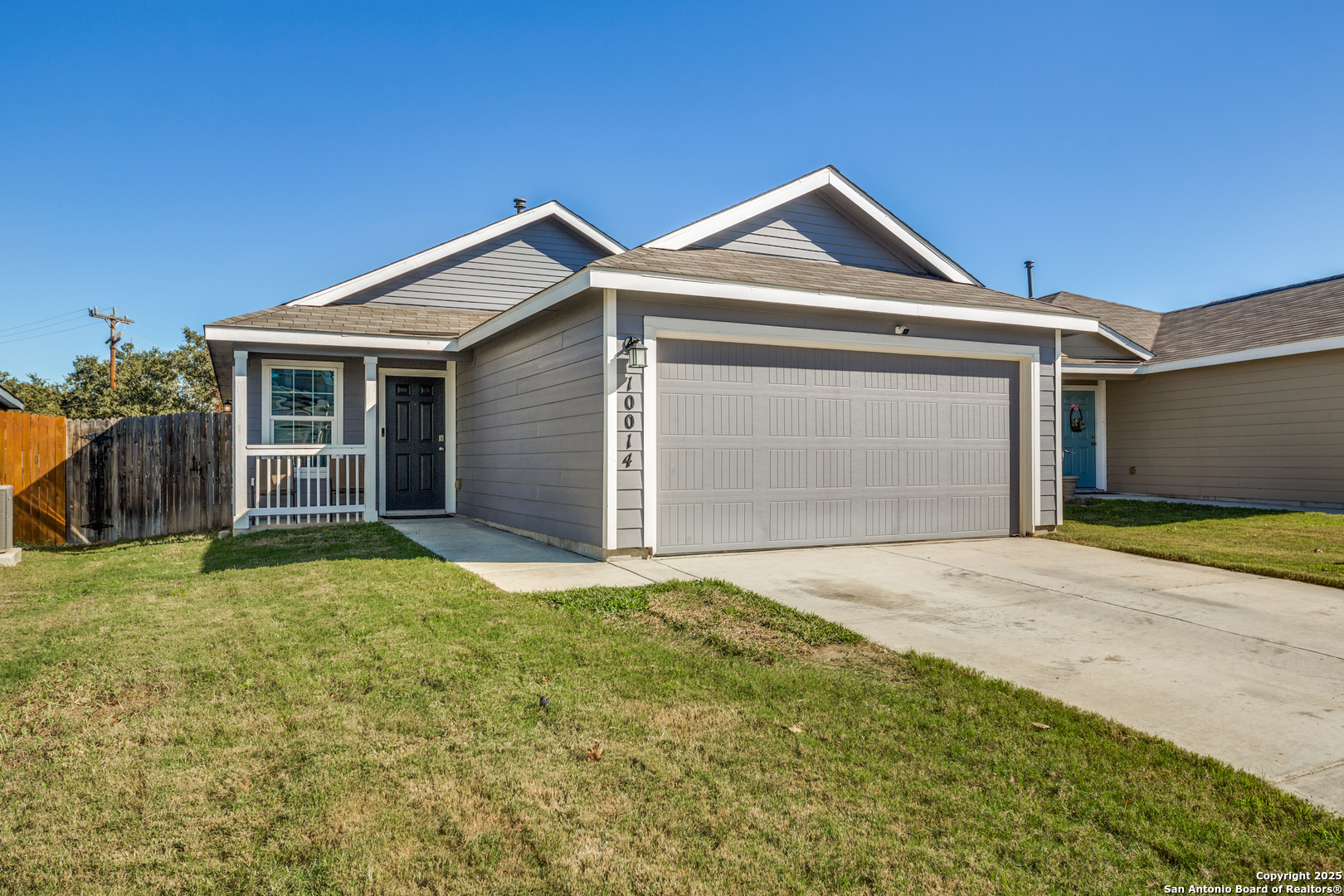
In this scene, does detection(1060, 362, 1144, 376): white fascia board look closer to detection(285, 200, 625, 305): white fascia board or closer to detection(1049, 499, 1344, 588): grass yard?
detection(1049, 499, 1344, 588): grass yard

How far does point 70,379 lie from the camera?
3181 centimetres

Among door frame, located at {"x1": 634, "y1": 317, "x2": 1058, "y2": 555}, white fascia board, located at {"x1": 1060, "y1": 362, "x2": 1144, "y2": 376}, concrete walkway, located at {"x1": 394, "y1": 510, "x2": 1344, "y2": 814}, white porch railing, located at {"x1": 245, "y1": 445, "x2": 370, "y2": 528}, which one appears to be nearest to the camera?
concrete walkway, located at {"x1": 394, "y1": 510, "x2": 1344, "y2": 814}

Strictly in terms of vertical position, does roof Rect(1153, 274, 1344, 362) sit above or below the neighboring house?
above

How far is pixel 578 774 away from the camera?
8.57 feet

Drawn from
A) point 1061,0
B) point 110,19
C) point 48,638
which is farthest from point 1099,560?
point 110,19

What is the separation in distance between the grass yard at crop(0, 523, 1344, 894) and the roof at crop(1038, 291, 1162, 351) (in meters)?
15.1

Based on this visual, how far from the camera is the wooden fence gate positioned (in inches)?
393

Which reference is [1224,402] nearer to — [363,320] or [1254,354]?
[1254,354]

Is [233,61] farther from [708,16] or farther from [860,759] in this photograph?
[860,759]

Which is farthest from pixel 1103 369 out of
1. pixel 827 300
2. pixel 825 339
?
pixel 827 300

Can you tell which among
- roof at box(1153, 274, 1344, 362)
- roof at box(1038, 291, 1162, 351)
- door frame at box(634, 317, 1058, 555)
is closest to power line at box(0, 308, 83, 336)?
door frame at box(634, 317, 1058, 555)

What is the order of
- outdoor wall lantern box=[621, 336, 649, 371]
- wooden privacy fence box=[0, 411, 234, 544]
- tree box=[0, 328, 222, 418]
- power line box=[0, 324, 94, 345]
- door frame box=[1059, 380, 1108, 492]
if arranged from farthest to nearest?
power line box=[0, 324, 94, 345] → tree box=[0, 328, 222, 418] → door frame box=[1059, 380, 1108, 492] → wooden privacy fence box=[0, 411, 234, 544] → outdoor wall lantern box=[621, 336, 649, 371]

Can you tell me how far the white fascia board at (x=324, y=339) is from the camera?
31.4ft

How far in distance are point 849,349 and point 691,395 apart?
2.02 m
